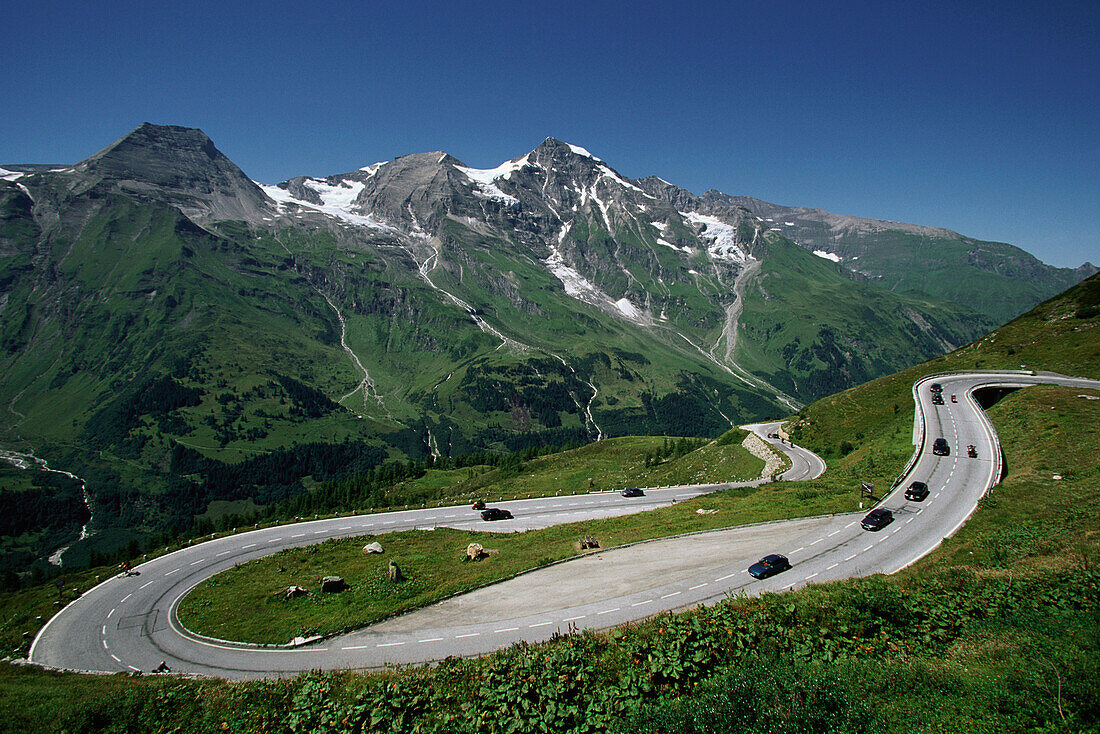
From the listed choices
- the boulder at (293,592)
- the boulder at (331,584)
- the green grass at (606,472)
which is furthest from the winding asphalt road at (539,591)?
the green grass at (606,472)

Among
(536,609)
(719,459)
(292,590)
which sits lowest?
(719,459)

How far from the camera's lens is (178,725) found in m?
16.6

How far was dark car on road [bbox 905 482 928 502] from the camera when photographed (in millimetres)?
42344

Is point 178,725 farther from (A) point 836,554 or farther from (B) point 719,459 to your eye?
(B) point 719,459

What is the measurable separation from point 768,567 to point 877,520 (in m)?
13.3

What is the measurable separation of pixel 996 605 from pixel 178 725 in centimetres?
3007

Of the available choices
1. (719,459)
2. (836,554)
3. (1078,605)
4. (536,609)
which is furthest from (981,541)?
(719,459)

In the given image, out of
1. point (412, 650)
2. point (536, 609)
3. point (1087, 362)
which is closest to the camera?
point (412, 650)

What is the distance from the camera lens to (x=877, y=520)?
37344 millimetres

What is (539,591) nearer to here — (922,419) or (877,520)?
(877,520)

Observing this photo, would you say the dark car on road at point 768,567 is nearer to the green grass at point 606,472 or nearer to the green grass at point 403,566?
the green grass at point 403,566

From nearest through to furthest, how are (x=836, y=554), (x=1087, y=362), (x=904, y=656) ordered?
(x=904, y=656)
(x=836, y=554)
(x=1087, y=362)

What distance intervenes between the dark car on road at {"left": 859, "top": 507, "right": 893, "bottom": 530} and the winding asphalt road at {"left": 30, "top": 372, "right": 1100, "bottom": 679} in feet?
2.06

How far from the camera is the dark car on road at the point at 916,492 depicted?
139ft
